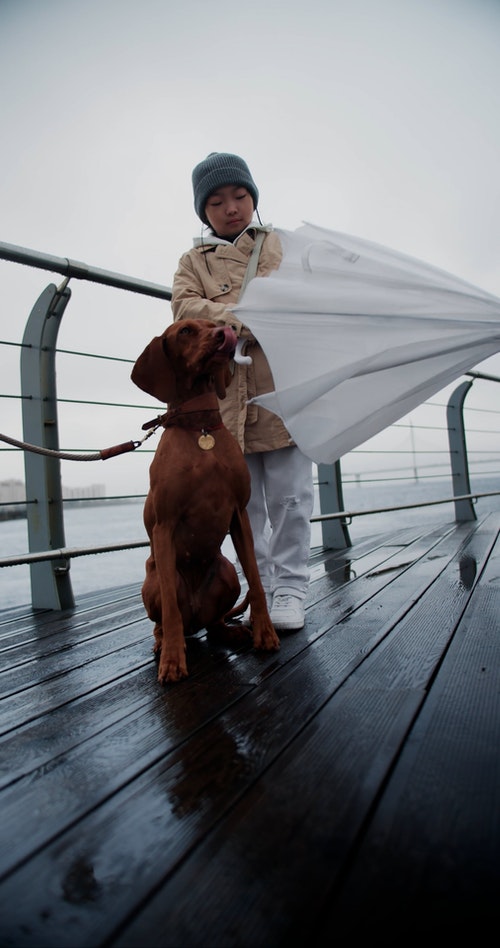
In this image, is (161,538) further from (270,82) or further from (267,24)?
(267,24)

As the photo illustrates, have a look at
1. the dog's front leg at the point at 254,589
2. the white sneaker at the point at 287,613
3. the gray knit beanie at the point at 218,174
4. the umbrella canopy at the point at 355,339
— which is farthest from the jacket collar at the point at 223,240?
the white sneaker at the point at 287,613

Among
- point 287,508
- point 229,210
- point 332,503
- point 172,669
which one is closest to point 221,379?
point 287,508

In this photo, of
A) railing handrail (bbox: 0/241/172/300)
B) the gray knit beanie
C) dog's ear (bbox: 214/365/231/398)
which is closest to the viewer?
dog's ear (bbox: 214/365/231/398)

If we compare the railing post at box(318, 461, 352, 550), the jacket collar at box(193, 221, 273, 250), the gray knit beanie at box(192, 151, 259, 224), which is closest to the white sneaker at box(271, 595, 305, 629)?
the jacket collar at box(193, 221, 273, 250)

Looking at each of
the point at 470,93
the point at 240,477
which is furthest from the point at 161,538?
the point at 470,93

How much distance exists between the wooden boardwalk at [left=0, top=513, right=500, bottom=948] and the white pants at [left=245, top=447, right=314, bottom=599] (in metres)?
0.35

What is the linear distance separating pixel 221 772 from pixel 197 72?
8.88 metres

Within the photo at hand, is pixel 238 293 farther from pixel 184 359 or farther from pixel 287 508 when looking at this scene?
pixel 287 508

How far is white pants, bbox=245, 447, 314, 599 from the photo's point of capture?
6.40ft

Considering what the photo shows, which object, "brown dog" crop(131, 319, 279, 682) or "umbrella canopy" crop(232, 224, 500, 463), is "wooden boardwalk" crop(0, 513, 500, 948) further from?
"umbrella canopy" crop(232, 224, 500, 463)

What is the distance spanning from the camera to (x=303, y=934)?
530 mm

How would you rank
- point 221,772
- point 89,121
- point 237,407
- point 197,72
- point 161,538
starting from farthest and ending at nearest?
point 197,72 → point 89,121 → point 237,407 → point 161,538 → point 221,772

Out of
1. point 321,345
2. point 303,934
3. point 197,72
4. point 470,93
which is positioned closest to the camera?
point 303,934

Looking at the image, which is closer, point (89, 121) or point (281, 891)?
point (281, 891)
